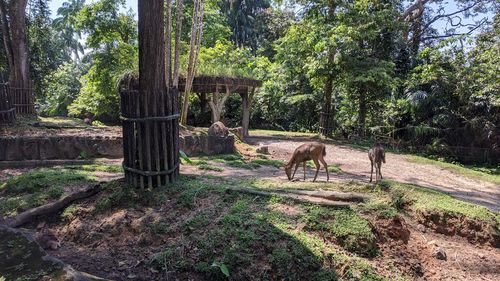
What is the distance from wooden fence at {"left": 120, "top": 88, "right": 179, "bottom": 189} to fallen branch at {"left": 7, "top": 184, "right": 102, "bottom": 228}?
61cm

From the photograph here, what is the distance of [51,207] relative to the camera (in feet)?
19.5

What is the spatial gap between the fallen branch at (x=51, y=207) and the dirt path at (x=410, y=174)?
6243mm

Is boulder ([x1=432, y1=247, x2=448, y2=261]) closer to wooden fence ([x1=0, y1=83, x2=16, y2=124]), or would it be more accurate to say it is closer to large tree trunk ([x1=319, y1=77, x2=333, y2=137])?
wooden fence ([x1=0, y1=83, x2=16, y2=124])

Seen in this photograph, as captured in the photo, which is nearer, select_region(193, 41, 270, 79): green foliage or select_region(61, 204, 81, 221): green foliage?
select_region(61, 204, 81, 221): green foliage

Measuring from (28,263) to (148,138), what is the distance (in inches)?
97.3

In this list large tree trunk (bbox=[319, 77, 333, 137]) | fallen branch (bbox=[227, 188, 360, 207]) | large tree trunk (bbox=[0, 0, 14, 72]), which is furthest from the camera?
large tree trunk (bbox=[319, 77, 333, 137])

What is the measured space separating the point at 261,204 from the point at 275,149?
10.2 meters

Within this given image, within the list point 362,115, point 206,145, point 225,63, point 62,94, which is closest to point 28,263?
point 206,145

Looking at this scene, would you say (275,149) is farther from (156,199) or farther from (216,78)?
(156,199)

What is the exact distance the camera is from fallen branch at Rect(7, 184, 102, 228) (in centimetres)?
565

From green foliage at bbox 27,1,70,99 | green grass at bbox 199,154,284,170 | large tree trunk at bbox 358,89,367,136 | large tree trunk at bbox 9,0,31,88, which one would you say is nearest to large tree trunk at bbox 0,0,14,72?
large tree trunk at bbox 9,0,31,88

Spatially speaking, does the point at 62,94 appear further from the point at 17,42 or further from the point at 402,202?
the point at 402,202

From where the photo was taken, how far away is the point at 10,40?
57.8ft

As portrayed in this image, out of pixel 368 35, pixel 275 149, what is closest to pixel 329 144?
pixel 275 149
